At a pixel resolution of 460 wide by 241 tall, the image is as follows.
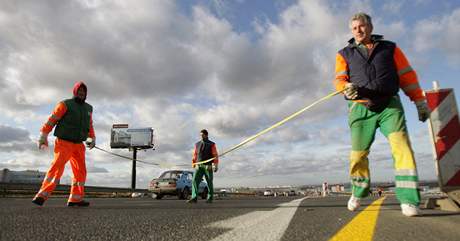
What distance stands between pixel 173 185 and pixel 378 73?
13528mm

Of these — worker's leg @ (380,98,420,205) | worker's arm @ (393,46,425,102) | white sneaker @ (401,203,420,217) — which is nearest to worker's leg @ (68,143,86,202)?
worker's leg @ (380,98,420,205)

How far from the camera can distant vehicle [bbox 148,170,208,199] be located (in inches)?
615

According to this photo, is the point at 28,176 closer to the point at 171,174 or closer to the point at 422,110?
the point at 171,174

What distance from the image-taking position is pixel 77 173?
18.9 ft

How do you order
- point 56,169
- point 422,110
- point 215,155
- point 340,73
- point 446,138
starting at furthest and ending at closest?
point 215,155 < point 56,169 < point 446,138 < point 340,73 < point 422,110

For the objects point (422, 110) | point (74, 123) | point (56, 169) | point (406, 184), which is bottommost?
point (406, 184)

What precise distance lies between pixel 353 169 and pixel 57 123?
16.6 ft

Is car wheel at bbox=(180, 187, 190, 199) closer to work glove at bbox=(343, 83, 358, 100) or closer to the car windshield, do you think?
the car windshield

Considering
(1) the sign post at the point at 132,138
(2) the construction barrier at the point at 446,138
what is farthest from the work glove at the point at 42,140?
(1) the sign post at the point at 132,138

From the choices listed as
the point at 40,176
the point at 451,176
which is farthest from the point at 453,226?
the point at 40,176

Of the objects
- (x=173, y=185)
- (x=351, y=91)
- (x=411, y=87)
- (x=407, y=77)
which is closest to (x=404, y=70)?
(x=407, y=77)

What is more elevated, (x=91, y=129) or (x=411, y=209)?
(x=91, y=129)

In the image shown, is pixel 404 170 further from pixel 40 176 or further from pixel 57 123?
pixel 40 176

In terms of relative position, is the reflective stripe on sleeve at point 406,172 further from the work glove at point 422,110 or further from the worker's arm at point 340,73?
the worker's arm at point 340,73
